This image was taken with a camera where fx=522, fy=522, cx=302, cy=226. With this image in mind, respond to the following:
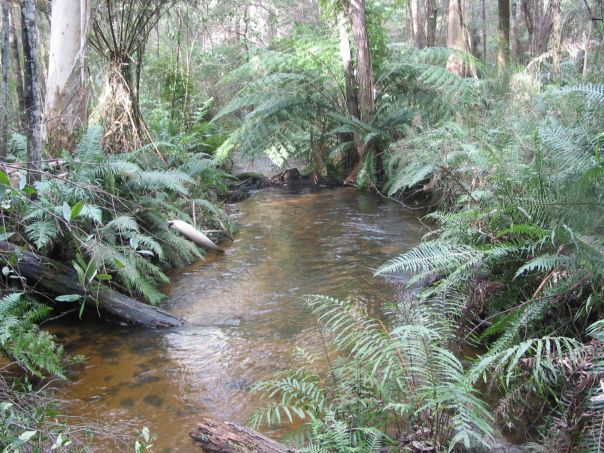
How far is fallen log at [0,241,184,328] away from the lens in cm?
382

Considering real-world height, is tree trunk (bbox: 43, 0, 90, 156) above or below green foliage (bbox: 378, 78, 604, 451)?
above

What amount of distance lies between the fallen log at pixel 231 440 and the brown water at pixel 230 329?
41 cm

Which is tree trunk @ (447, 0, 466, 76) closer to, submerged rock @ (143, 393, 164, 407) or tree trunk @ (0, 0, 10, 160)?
tree trunk @ (0, 0, 10, 160)

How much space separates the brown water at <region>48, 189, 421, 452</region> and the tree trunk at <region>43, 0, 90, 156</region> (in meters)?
1.90

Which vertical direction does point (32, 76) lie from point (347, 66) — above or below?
below

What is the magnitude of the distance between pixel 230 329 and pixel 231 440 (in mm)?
1777

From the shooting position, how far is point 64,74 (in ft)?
17.4

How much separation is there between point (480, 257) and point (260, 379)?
1448mm

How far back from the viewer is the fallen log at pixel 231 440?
6.48 ft

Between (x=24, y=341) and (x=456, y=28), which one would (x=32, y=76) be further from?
(x=456, y=28)

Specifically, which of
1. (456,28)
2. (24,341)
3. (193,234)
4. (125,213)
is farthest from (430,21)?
(24,341)

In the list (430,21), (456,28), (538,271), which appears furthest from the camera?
(430,21)

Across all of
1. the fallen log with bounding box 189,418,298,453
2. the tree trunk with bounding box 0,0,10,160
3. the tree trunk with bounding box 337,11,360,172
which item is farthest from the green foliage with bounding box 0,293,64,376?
the tree trunk with bounding box 337,11,360,172

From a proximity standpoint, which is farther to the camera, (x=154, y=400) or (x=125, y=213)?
(x=125, y=213)
